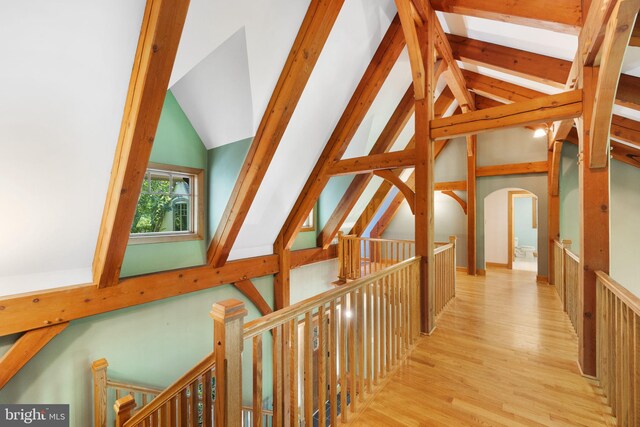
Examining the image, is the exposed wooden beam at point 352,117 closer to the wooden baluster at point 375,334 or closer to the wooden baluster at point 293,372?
the wooden baluster at point 375,334

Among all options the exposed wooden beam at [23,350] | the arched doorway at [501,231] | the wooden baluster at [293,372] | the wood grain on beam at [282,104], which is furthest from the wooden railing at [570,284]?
the exposed wooden beam at [23,350]

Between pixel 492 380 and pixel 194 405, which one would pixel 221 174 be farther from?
pixel 492 380

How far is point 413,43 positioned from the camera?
2844 millimetres

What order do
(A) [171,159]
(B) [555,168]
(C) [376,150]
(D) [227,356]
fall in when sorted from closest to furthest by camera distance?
(D) [227,356] → (A) [171,159] → (B) [555,168] → (C) [376,150]

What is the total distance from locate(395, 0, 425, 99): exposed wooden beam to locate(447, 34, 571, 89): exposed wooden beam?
A: 1.11m

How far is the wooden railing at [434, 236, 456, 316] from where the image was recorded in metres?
3.50

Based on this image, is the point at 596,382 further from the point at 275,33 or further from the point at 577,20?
the point at 275,33

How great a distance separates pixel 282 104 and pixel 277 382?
2.26m

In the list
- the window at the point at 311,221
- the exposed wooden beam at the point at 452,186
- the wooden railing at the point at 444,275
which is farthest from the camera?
the exposed wooden beam at the point at 452,186

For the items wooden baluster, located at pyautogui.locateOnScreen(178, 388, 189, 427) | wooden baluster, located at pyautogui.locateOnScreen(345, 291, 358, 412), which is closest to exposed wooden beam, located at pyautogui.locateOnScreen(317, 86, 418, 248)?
wooden baluster, located at pyautogui.locateOnScreen(345, 291, 358, 412)

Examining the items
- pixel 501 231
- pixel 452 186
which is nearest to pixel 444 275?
pixel 452 186

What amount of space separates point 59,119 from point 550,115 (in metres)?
3.71

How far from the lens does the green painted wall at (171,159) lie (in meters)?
2.90

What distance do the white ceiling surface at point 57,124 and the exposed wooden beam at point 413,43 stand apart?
7.22 ft
